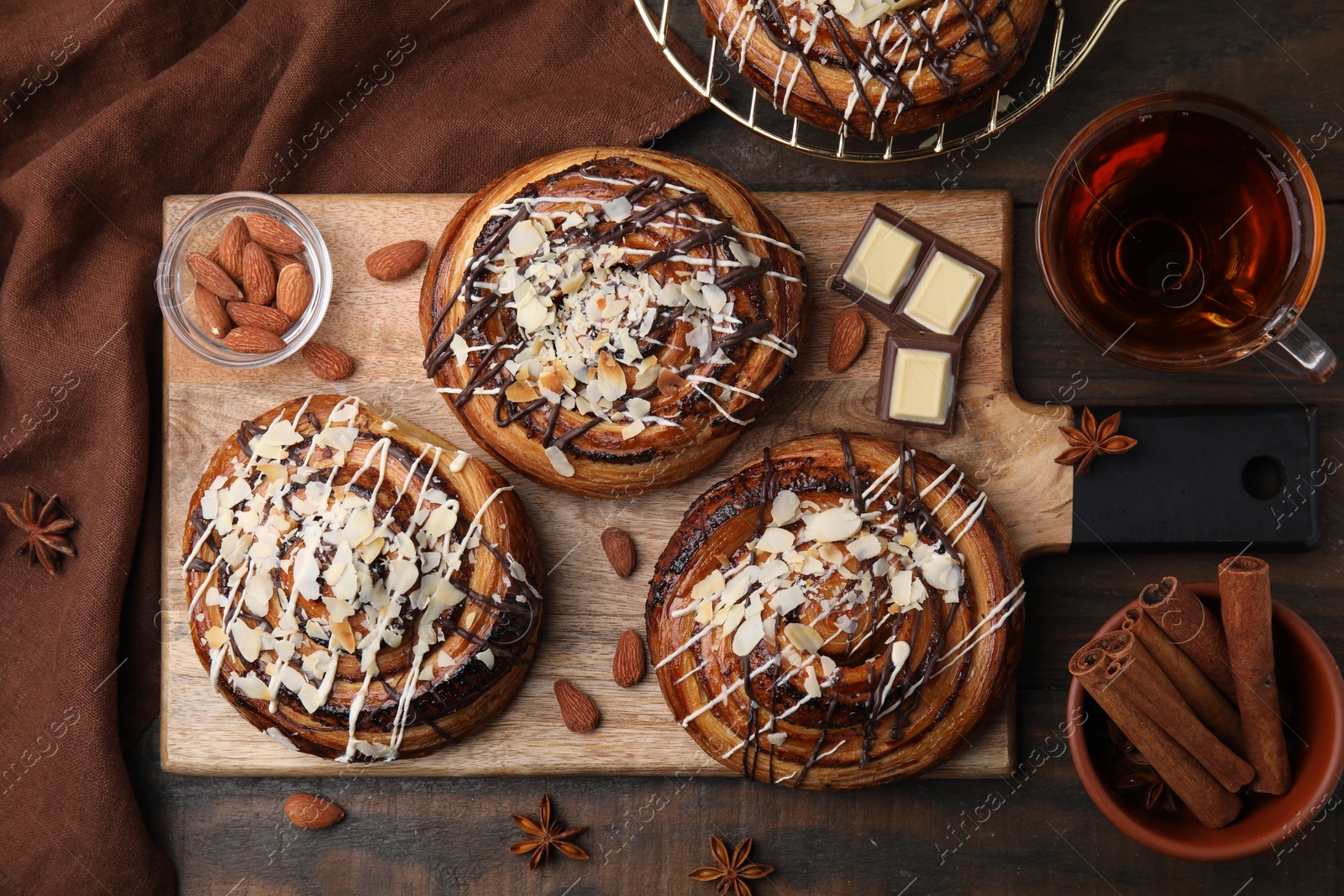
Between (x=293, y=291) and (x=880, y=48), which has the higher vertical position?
(x=880, y=48)

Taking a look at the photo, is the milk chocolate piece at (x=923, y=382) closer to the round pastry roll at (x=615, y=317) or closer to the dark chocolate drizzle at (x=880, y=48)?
the round pastry roll at (x=615, y=317)

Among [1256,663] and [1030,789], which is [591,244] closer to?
[1256,663]

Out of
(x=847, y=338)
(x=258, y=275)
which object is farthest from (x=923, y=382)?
(x=258, y=275)

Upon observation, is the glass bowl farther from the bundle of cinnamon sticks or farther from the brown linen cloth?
the bundle of cinnamon sticks

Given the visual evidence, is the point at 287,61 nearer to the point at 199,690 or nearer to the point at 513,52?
the point at 513,52

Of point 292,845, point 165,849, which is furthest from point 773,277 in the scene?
point 165,849
